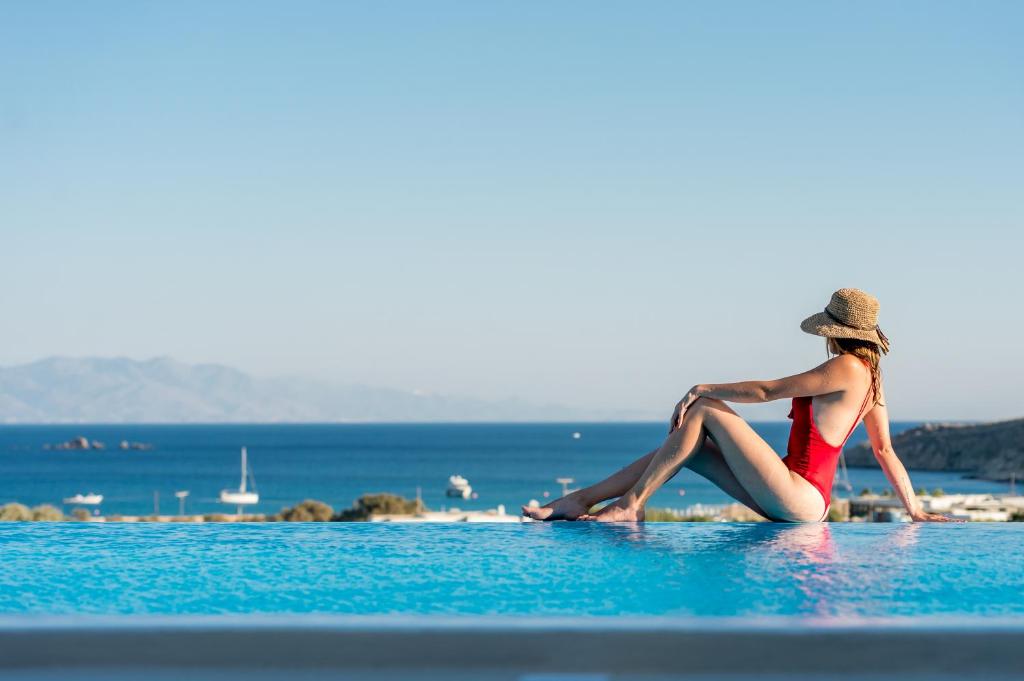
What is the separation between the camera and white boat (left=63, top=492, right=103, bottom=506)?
221 ft

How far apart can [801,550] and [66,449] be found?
14835 centimetres

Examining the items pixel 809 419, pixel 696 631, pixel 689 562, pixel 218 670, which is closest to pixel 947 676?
pixel 696 631

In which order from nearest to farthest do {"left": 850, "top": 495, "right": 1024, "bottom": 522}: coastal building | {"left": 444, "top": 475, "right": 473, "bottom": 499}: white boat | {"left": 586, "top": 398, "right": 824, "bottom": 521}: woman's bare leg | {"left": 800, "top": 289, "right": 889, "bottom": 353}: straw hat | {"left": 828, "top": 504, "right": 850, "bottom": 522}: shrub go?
{"left": 586, "top": 398, "right": 824, "bottom": 521}: woman's bare leg < {"left": 800, "top": 289, "right": 889, "bottom": 353}: straw hat < {"left": 850, "top": 495, "right": 1024, "bottom": 522}: coastal building < {"left": 828, "top": 504, "right": 850, "bottom": 522}: shrub < {"left": 444, "top": 475, "right": 473, "bottom": 499}: white boat

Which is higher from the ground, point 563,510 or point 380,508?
point 563,510

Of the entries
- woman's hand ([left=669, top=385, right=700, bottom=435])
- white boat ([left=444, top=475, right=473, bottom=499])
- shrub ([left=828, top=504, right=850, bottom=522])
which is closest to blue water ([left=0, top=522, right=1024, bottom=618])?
woman's hand ([left=669, top=385, right=700, bottom=435])

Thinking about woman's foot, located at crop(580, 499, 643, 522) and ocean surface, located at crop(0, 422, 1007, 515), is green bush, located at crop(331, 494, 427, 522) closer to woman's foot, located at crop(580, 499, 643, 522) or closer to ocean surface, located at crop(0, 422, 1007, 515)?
ocean surface, located at crop(0, 422, 1007, 515)

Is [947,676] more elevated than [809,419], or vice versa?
[809,419]

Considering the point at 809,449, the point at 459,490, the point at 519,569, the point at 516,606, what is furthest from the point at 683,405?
the point at 459,490

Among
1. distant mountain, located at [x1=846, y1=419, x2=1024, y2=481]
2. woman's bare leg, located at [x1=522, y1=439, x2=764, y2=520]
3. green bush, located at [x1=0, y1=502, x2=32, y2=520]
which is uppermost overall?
woman's bare leg, located at [x1=522, y1=439, x2=764, y2=520]

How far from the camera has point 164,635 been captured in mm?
2512

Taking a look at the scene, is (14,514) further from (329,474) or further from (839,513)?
(329,474)

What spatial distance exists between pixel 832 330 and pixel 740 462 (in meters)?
0.74

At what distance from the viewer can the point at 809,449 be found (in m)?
4.71

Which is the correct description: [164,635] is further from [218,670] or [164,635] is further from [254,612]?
[254,612]
